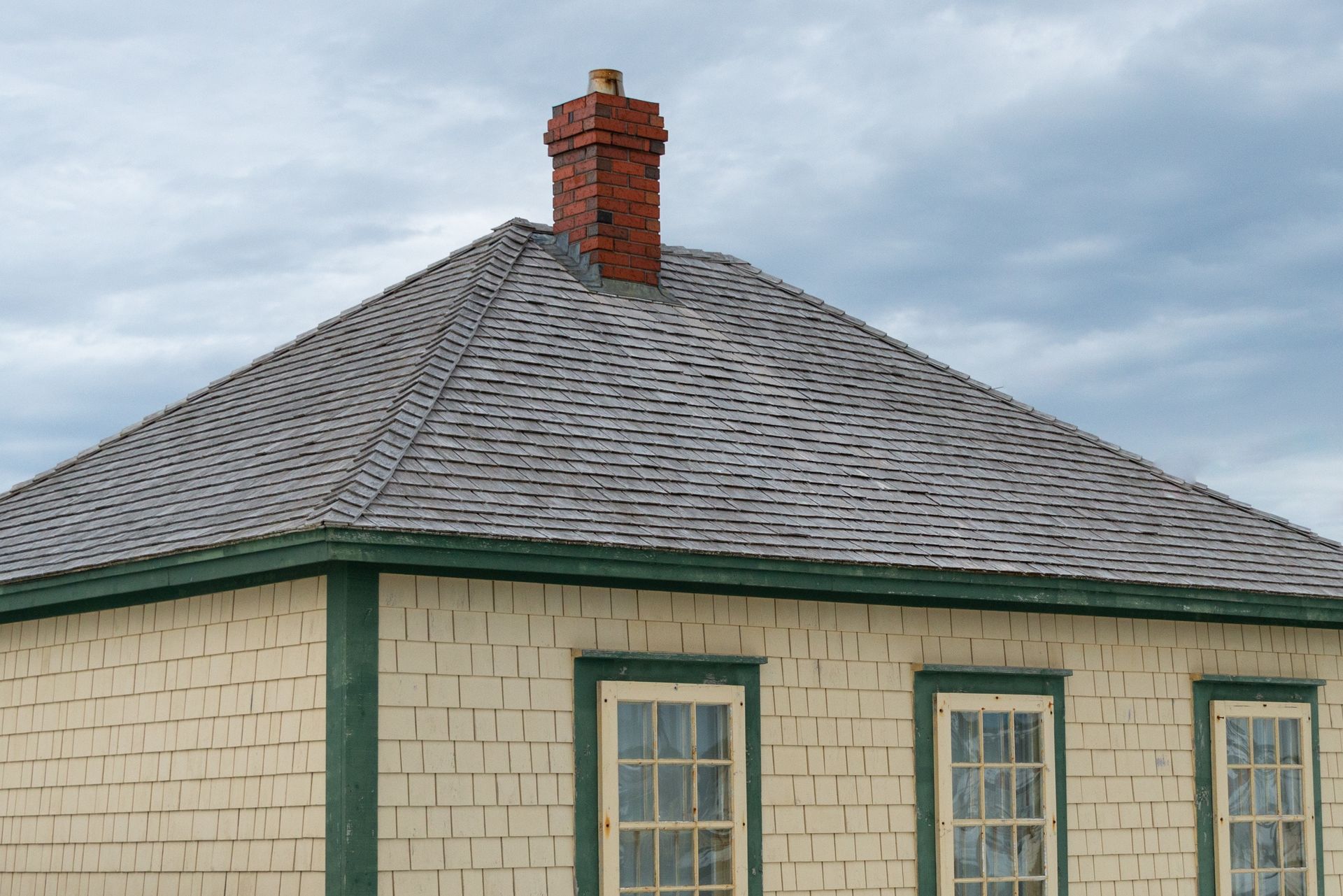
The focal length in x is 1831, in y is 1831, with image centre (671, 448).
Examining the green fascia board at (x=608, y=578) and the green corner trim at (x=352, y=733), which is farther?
the green fascia board at (x=608, y=578)

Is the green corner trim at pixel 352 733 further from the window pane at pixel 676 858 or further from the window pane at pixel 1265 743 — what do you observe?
the window pane at pixel 1265 743

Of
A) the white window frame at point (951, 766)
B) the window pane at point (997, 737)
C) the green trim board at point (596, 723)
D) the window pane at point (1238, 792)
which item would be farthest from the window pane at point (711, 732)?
the window pane at point (1238, 792)

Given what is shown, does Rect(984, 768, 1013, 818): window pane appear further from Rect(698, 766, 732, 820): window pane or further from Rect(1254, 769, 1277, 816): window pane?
Rect(1254, 769, 1277, 816): window pane

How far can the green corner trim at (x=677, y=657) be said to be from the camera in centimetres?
1002

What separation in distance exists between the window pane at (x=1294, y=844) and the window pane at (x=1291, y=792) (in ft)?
0.26

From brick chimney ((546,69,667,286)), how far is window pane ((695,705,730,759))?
437cm

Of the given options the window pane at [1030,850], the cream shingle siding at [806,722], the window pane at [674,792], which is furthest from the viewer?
the window pane at [1030,850]

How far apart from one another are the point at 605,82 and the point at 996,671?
590cm

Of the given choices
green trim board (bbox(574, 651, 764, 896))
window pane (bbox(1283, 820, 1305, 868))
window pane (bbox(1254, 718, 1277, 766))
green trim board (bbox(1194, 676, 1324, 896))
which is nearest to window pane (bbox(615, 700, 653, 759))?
green trim board (bbox(574, 651, 764, 896))

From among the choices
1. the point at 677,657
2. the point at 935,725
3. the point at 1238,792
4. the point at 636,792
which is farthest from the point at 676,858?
the point at 1238,792

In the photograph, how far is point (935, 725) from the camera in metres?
11.4

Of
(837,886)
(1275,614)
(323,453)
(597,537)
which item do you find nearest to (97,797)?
Result: (323,453)

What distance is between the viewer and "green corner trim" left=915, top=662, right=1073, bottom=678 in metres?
11.4

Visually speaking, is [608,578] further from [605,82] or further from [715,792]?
[605,82]
